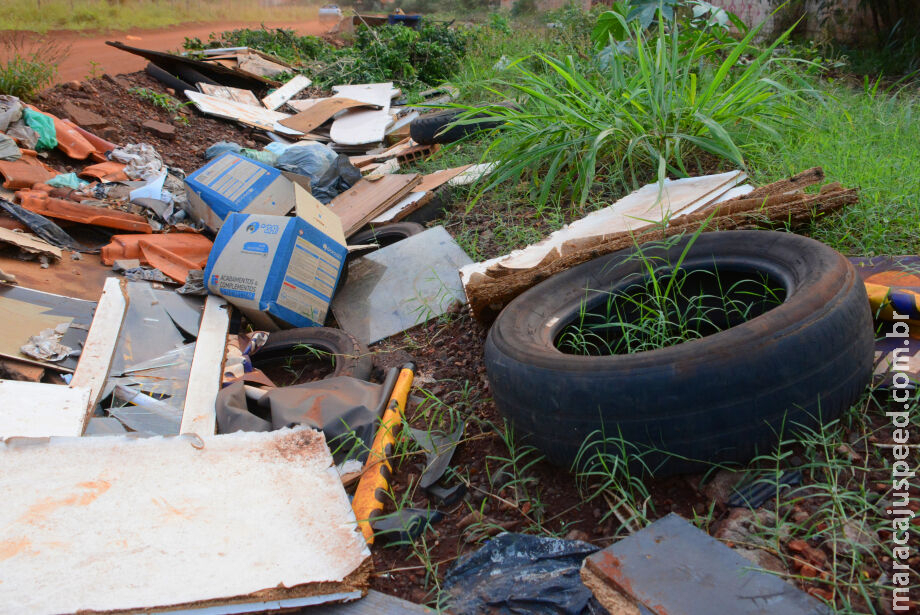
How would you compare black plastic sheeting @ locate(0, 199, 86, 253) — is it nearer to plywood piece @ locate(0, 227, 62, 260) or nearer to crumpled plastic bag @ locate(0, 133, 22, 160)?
plywood piece @ locate(0, 227, 62, 260)

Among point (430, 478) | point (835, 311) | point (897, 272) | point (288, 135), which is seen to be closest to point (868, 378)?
point (835, 311)

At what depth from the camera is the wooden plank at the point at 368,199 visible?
4320 millimetres

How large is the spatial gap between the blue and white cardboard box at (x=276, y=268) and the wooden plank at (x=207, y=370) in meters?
0.10

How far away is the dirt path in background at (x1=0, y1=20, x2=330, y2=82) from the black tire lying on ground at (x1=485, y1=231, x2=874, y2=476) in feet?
26.2

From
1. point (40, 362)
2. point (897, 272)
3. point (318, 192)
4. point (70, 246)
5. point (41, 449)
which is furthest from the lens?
point (318, 192)

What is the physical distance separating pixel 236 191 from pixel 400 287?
1.37m

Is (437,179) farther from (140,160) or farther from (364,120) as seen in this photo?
(364,120)

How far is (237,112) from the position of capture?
23.0 ft

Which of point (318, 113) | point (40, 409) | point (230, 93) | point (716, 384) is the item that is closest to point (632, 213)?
point (716, 384)

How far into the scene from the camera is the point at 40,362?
2.77 m

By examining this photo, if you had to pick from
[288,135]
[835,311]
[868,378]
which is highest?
[835,311]

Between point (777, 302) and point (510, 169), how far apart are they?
6.79ft

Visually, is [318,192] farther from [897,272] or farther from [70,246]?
[897,272]

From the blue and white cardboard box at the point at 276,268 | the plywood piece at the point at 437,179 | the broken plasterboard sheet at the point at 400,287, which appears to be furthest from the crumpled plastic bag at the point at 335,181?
the blue and white cardboard box at the point at 276,268
